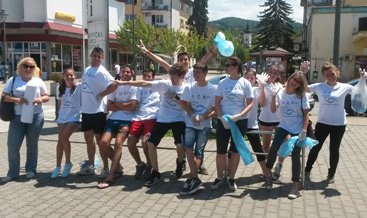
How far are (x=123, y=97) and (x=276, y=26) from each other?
168ft

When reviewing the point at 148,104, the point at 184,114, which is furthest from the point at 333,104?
the point at 148,104

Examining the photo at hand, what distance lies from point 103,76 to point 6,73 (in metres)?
26.3

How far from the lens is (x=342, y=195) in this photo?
519cm

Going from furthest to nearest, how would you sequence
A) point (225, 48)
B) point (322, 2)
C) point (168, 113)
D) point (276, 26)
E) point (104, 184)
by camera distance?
point (276, 26) < point (322, 2) < point (225, 48) < point (168, 113) < point (104, 184)

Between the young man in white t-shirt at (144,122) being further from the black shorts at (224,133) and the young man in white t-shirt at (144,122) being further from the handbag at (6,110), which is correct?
the handbag at (6,110)

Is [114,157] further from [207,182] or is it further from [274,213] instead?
[274,213]

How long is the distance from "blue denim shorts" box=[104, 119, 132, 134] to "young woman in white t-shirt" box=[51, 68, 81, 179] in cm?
57

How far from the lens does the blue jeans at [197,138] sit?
536 cm

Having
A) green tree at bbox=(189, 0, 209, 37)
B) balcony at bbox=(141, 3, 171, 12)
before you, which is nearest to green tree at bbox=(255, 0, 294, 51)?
balcony at bbox=(141, 3, 171, 12)

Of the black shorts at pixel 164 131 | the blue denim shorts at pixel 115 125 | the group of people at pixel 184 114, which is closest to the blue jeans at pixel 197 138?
the group of people at pixel 184 114

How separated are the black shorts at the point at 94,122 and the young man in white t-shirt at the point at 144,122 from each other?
1.54 feet

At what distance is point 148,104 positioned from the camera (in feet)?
19.8

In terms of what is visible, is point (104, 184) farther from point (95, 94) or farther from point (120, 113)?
point (95, 94)

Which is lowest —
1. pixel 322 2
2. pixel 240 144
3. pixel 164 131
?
pixel 240 144
